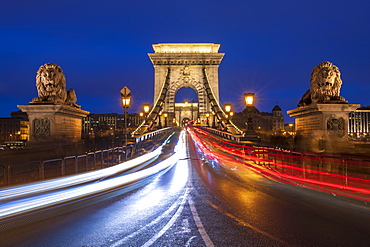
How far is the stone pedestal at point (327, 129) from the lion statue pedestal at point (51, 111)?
12385 mm

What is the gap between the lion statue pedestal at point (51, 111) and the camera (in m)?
16.7

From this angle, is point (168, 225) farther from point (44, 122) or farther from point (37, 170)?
point (44, 122)

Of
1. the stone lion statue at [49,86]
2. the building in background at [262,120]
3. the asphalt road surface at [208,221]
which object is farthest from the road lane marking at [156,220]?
the building in background at [262,120]

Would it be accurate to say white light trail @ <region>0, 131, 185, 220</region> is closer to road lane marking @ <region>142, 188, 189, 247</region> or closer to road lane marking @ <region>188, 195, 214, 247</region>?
road lane marking @ <region>142, 188, 189, 247</region>

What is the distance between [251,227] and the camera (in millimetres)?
5391

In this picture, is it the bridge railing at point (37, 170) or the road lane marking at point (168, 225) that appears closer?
the road lane marking at point (168, 225)

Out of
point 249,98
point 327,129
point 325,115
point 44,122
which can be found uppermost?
point 249,98

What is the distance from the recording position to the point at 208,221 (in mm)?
5770

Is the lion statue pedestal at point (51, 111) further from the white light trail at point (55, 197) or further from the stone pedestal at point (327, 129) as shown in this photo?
the stone pedestal at point (327, 129)

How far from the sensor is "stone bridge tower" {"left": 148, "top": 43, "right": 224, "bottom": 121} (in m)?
74.4

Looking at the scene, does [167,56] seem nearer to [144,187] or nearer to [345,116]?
[345,116]

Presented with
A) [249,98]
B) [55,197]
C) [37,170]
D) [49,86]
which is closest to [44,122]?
[49,86]

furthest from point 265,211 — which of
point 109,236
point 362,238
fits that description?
point 109,236

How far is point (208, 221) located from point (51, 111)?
13.3m
